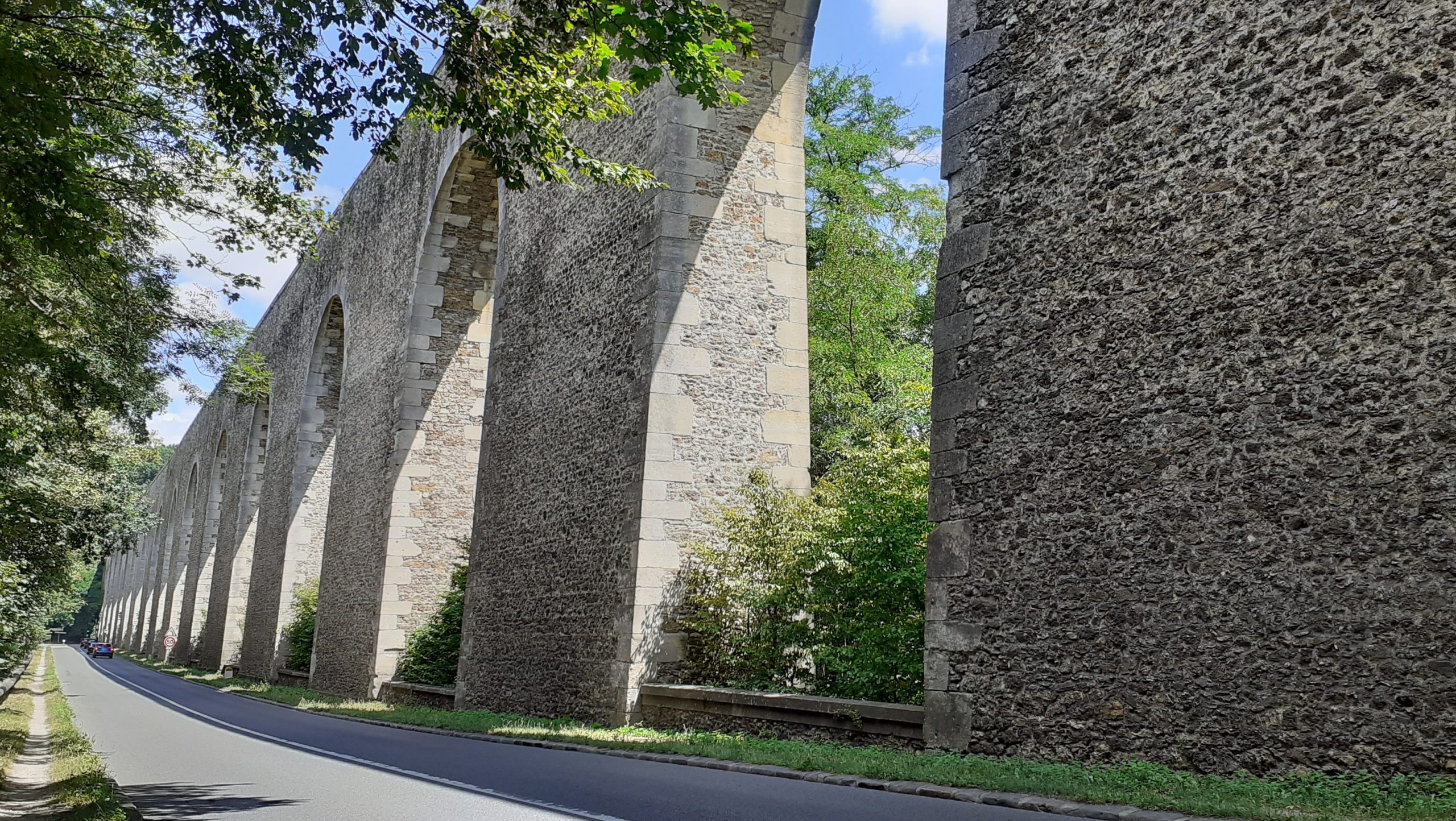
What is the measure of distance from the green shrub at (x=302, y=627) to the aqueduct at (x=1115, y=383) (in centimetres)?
1259

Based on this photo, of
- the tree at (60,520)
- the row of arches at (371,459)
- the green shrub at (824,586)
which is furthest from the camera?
the row of arches at (371,459)

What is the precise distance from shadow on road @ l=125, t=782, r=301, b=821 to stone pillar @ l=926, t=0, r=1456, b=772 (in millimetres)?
4119

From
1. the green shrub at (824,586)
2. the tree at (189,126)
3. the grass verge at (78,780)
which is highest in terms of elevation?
the tree at (189,126)

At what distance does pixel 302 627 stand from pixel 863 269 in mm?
13863

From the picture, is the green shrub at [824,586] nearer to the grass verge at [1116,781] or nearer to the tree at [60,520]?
the grass verge at [1116,781]

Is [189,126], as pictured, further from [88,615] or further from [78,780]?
[88,615]

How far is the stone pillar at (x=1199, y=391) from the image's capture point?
18.0ft

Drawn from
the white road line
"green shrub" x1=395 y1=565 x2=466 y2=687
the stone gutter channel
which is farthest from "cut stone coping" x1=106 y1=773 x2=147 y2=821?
"green shrub" x1=395 y1=565 x2=466 y2=687

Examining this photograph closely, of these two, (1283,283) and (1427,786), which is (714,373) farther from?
(1427,786)

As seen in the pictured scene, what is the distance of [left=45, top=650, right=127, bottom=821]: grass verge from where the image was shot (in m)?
5.67

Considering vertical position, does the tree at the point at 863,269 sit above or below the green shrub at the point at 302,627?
above

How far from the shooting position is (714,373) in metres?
11.8

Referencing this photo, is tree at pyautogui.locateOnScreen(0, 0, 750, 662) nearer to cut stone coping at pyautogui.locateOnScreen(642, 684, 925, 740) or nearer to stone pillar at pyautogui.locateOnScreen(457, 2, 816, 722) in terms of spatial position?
stone pillar at pyautogui.locateOnScreen(457, 2, 816, 722)

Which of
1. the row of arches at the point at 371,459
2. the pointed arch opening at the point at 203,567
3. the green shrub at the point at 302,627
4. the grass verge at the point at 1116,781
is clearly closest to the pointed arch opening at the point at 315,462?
the row of arches at the point at 371,459
